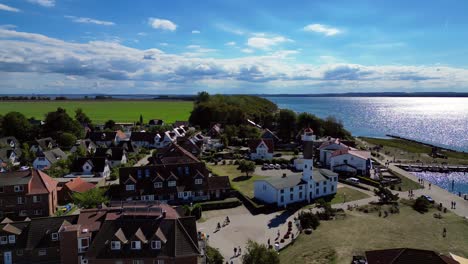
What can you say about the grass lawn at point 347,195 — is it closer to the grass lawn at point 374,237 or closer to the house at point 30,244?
the grass lawn at point 374,237

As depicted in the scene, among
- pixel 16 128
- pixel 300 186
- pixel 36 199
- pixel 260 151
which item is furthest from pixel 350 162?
pixel 16 128

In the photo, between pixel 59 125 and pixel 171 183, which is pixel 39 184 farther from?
pixel 59 125

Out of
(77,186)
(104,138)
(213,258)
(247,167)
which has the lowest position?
(213,258)

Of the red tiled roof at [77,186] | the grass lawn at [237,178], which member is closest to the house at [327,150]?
the grass lawn at [237,178]

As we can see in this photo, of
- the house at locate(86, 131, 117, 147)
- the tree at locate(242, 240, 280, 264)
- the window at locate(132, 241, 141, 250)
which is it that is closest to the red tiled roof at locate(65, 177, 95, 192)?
the window at locate(132, 241, 141, 250)

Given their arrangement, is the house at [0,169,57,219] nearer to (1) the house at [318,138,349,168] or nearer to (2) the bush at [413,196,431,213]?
(2) the bush at [413,196,431,213]

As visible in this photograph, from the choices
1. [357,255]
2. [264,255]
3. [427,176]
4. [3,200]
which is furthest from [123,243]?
[427,176]
